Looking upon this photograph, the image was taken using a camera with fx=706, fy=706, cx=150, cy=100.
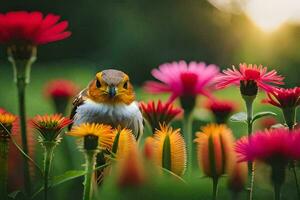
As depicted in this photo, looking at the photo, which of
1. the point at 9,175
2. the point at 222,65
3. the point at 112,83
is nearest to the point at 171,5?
the point at 222,65

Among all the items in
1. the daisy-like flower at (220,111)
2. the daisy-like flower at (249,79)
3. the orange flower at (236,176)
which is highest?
the daisy-like flower at (249,79)

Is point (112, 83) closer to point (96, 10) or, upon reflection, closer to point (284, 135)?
point (284, 135)

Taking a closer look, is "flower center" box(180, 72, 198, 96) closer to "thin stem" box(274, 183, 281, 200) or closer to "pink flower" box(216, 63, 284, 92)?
"pink flower" box(216, 63, 284, 92)

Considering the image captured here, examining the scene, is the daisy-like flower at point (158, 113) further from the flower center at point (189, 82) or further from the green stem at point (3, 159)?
the green stem at point (3, 159)

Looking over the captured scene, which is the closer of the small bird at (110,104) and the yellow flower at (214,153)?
the yellow flower at (214,153)

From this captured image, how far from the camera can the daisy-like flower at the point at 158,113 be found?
0.81 meters

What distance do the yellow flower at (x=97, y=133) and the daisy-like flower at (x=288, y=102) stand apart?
0.64 ft

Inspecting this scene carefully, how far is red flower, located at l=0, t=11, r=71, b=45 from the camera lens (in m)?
0.67

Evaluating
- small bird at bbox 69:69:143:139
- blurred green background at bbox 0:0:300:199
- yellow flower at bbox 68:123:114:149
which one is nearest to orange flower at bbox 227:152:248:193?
yellow flower at bbox 68:123:114:149

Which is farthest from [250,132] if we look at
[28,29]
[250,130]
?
[28,29]

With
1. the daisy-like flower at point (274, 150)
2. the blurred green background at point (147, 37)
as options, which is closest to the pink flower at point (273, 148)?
the daisy-like flower at point (274, 150)

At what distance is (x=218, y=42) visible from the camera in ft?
18.3

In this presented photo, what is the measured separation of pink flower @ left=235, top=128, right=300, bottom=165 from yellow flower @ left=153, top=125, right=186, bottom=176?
9 centimetres

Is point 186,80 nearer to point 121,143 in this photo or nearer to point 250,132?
point 250,132
